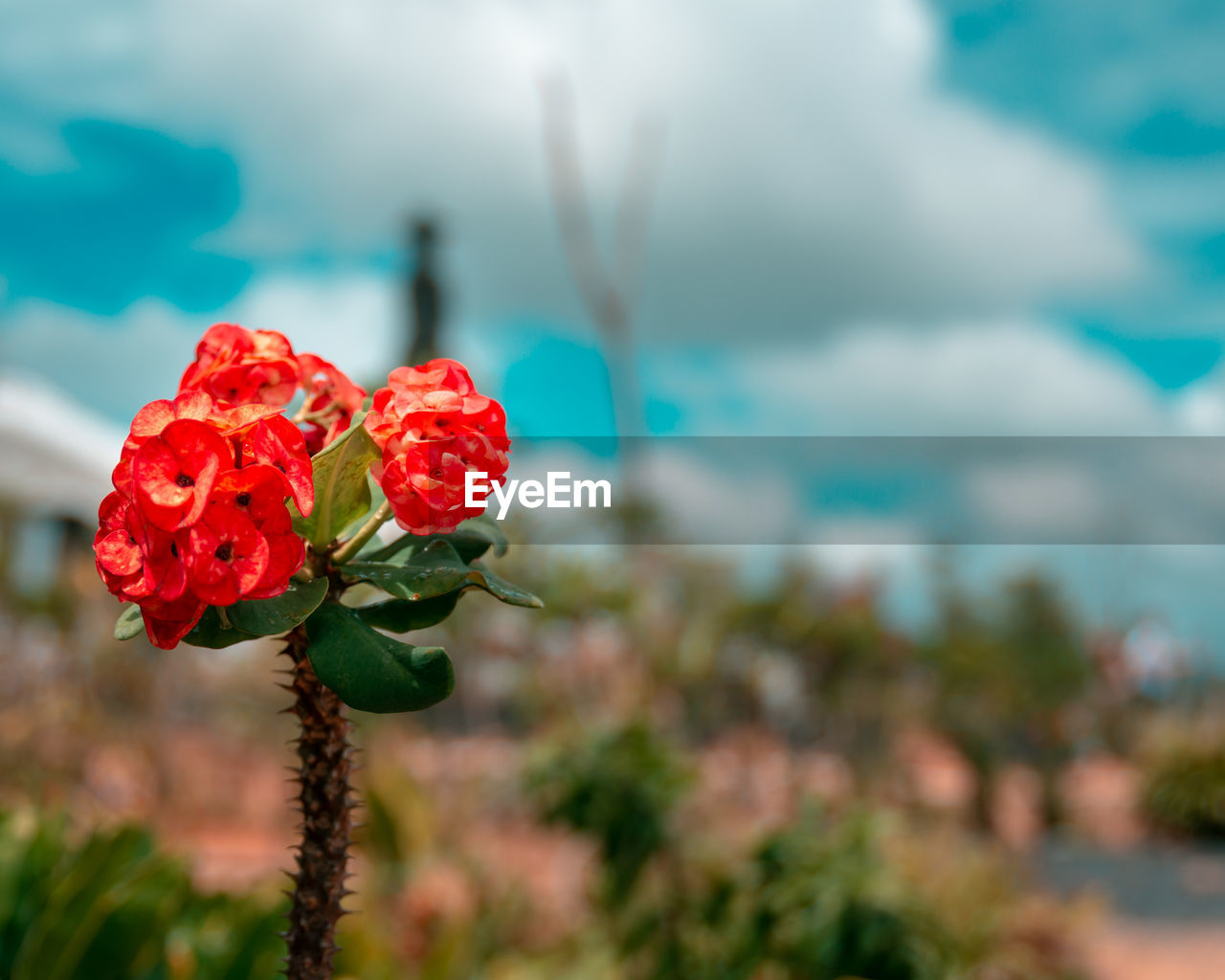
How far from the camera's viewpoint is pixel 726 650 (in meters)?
11.0

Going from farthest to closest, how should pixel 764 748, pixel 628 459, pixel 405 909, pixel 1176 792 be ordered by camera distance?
1. pixel 764 748
2. pixel 1176 792
3. pixel 628 459
4. pixel 405 909

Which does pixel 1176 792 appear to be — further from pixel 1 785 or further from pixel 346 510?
pixel 346 510

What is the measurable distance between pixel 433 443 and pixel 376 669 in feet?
0.60

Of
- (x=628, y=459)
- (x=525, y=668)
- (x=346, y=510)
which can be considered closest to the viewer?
(x=346, y=510)

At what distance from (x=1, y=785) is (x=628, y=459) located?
4.75 m

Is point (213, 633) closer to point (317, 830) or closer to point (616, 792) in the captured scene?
point (317, 830)

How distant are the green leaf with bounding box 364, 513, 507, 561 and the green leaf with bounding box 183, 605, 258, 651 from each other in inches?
6.4

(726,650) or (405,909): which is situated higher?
(726,650)

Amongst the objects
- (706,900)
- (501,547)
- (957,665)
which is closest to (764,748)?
(957,665)

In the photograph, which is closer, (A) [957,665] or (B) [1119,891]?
(B) [1119,891]

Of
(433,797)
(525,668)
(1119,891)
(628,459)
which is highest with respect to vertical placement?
(628,459)

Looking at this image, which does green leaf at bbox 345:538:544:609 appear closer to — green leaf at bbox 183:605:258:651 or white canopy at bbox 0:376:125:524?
green leaf at bbox 183:605:258:651

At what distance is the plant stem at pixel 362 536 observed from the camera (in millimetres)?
870

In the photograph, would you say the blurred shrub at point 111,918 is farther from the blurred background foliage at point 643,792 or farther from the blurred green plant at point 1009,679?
the blurred green plant at point 1009,679
